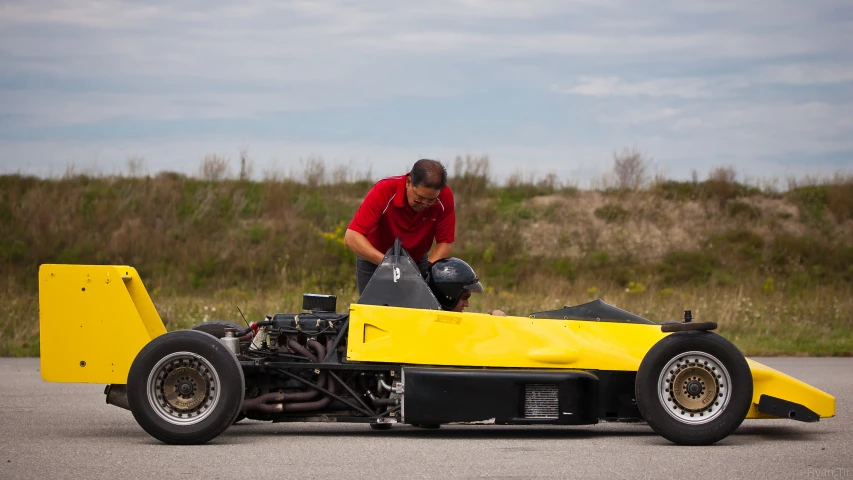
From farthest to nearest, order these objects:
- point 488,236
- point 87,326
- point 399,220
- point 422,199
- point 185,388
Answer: point 488,236, point 399,220, point 422,199, point 87,326, point 185,388

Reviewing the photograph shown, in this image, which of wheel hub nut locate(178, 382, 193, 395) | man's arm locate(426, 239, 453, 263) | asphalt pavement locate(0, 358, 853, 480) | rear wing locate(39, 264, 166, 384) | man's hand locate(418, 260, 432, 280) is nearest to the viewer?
asphalt pavement locate(0, 358, 853, 480)

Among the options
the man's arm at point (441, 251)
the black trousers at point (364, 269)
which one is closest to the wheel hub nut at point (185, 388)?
the black trousers at point (364, 269)

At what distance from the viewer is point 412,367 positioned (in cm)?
789

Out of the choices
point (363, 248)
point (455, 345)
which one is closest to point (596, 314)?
point (455, 345)

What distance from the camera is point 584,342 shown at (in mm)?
8039

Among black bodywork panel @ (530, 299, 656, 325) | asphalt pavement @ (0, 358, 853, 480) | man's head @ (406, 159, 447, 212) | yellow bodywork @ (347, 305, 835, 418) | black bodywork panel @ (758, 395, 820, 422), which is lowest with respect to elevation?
asphalt pavement @ (0, 358, 853, 480)

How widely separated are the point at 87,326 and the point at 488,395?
302 centimetres

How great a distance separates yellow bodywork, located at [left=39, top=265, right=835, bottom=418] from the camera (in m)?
7.88

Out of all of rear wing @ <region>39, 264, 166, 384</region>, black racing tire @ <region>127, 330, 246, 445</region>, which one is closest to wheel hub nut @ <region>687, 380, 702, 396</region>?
black racing tire @ <region>127, 330, 246, 445</region>

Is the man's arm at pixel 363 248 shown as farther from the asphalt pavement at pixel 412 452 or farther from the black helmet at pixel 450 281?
the asphalt pavement at pixel 412 452

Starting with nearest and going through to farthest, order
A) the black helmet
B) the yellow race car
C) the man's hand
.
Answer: the yellow race car, the black helmet, the man's hand

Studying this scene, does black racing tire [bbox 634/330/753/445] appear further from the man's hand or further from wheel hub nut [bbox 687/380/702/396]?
the man's hand

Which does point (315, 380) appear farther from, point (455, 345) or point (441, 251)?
point (441, 251)

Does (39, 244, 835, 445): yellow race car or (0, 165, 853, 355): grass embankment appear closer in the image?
(39, 244, 835, 445): yellow race car
